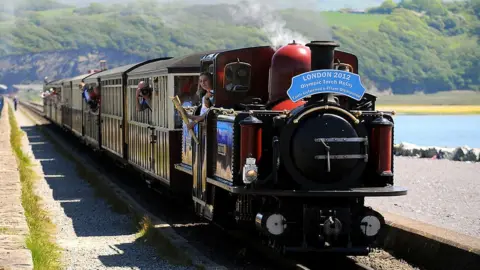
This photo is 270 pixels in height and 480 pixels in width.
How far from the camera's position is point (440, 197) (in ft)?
62.6

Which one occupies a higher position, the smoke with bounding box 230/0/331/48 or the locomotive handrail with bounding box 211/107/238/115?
the smoke with bounding box 230/0/331/48

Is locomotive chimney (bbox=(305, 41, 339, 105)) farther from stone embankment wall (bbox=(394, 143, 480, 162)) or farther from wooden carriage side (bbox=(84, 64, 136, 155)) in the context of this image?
stone embankment wall (bbox=(394, 143, 480, 162))

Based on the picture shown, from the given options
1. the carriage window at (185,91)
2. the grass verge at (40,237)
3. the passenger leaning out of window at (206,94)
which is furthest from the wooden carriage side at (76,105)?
the passenger leaning out of window at (206,94)

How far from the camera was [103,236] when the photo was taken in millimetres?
13250

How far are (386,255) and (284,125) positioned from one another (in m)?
2.70

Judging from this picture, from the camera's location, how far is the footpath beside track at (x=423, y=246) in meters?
10.2

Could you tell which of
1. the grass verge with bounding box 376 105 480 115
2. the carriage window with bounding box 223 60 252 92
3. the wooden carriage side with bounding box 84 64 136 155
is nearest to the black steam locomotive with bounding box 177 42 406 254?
the carriage window with bounding box 223 60 252 92

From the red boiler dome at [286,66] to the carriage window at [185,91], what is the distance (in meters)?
3.61

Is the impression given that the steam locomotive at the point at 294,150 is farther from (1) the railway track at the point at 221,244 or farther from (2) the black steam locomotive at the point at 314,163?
(1) the railway track at the point at 221,244

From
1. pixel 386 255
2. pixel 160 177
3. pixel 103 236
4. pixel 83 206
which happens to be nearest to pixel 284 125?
pixel 386 255

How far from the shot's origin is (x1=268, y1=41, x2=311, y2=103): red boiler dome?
1065 cm

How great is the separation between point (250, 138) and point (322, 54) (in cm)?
128

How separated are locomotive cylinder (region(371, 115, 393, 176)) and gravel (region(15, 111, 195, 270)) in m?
2.78

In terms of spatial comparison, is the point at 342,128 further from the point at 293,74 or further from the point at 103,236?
the point at 103,236
